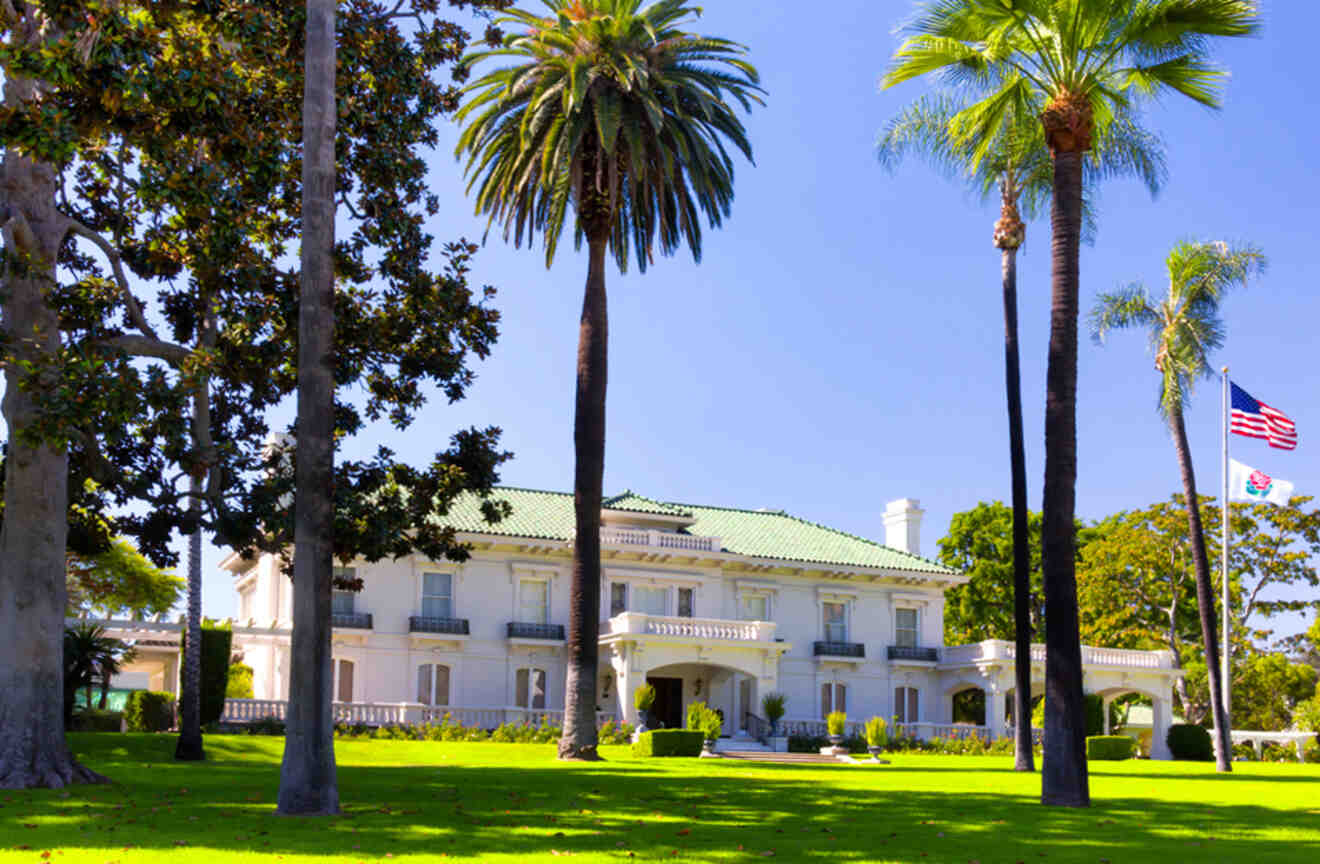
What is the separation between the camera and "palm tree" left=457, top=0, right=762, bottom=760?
105 feet

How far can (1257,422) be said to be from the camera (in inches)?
1641

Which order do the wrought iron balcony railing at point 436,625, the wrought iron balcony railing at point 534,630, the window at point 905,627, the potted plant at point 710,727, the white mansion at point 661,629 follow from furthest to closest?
the window at point 905,627 → the wrought iron balcony railing at point 534,630 → the wrought iron balcony railing at point 436,625 → the white mansion at point 661,629 → the potted plant at point 710,727

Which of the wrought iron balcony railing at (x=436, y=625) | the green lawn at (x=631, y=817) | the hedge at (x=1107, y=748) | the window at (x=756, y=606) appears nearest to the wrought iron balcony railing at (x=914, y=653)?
the window at (x=756, y=606)

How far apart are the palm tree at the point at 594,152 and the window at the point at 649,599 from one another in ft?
62.2

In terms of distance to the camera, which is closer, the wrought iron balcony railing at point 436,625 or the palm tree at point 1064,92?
the palm tree at point 1064,92

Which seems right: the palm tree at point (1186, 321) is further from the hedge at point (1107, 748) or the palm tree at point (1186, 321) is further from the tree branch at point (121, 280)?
the tree branch at point (121, 280)

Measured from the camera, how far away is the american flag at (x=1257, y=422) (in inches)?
1634

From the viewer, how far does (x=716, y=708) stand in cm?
5072

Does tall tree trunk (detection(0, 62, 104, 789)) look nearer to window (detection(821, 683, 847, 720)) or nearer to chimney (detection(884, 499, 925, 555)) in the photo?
window (detection(821, 683, 847, 720))

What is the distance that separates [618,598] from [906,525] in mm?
16442

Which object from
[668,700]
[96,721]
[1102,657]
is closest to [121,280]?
[96,721]

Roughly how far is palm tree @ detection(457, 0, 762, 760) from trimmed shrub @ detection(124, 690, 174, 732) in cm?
1225

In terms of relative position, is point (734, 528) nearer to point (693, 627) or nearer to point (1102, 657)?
point (693, 627)

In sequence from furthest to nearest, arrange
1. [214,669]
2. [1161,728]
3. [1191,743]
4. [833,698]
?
[833,698]
[1161,728]
[1191,743]
[214,669]
